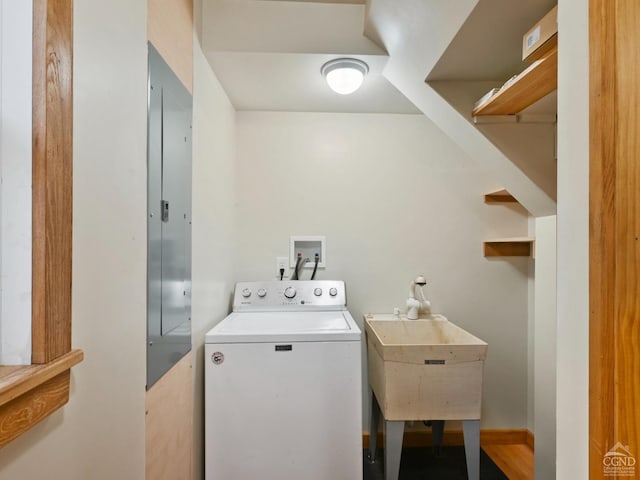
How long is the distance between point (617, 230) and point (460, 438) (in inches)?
83.7

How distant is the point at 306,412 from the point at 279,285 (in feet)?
2.57

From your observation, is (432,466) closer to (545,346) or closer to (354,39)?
(545,346)

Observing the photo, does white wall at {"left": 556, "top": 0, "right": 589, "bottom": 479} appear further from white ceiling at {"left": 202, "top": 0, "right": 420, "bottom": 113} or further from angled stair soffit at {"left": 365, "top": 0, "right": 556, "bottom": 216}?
white ceiling at {"left": 202, "top": 0, "right": 420, "bottom": 113}

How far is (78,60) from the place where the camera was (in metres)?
0.69

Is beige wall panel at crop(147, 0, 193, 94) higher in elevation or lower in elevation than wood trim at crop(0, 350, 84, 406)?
higher

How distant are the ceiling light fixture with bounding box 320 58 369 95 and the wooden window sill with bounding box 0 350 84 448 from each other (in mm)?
1521

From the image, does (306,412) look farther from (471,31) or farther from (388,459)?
(471,31)

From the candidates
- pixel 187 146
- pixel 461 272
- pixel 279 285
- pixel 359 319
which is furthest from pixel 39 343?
pixel 461 272

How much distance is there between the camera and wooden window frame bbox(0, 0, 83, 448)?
57cm

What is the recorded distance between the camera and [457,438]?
83.5 inches

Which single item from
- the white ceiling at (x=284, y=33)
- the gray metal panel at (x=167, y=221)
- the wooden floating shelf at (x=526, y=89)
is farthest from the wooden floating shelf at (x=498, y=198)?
the gray metal panel at (x=167, y=221)

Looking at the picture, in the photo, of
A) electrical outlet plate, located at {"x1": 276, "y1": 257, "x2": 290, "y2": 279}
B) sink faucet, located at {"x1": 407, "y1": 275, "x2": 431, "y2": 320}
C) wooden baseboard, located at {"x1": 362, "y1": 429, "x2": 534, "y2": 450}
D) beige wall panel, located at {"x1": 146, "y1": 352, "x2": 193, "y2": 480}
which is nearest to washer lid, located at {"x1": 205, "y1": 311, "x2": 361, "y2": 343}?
beige wall panel, located at {"x1": 146, "y1": 352, "x2": 193, "y2": 480}

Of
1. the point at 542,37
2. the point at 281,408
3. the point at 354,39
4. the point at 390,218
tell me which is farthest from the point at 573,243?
the point at 390,218

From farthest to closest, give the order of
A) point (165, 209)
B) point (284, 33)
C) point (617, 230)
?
point (284, 33), point (165, 209), point (617, 230)
